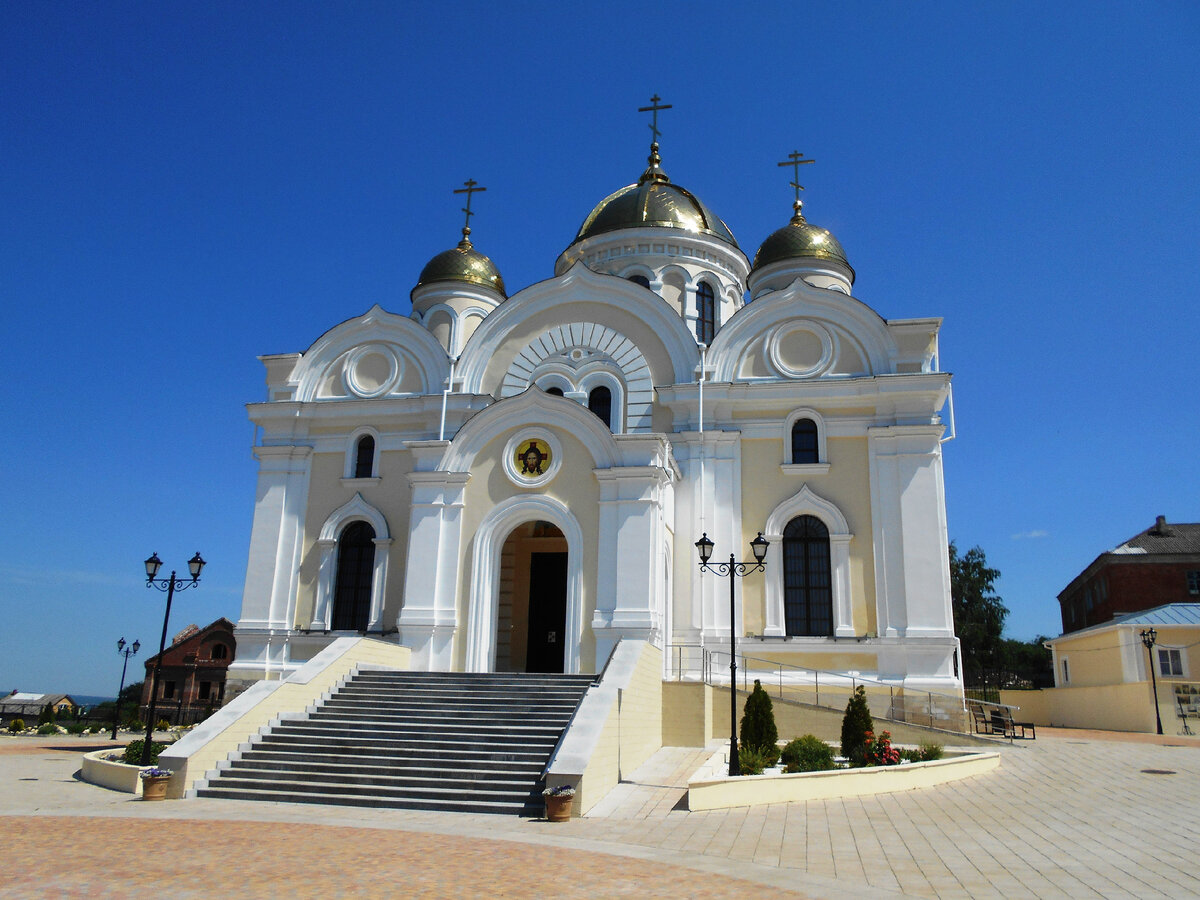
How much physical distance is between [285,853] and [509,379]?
50.4 ft

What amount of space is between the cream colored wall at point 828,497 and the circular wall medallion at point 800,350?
1469 millimetres

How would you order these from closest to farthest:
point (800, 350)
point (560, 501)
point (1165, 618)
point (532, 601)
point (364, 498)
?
point (560, 501), point (532, 601), point (800, 350), point (364, 498), point (1165, 618)

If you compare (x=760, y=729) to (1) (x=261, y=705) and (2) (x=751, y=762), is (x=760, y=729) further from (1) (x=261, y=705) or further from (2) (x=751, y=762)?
(1) (x=261, y=705)

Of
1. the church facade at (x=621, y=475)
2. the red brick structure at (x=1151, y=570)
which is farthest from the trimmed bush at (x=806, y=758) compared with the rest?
the red brick structure at (x=1151, y=570)

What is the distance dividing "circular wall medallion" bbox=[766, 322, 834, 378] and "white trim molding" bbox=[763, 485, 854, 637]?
2947 millimetres

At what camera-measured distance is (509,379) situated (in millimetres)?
23266

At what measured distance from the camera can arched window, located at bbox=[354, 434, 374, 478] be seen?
23.9 m

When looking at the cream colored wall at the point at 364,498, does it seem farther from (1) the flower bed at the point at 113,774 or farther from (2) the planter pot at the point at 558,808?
(2) the planter pot at the point at 558,808

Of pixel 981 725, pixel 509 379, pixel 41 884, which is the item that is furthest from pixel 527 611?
pixel 41 884

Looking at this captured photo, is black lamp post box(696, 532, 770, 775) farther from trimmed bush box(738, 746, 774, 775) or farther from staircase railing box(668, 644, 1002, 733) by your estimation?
staircase railing box(668, 644, 1002, 733)

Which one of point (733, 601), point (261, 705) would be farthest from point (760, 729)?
point (261, 705)

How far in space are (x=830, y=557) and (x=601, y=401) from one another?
6.54m

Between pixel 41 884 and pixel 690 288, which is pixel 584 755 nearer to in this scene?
pixel 41 884

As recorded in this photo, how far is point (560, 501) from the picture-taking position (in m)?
19.1
